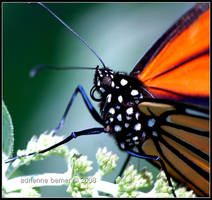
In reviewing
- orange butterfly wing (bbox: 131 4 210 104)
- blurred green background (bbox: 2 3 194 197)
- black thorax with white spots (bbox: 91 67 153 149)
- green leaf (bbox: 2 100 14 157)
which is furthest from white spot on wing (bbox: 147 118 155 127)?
green leaf (bbox: 2 100 14 157)

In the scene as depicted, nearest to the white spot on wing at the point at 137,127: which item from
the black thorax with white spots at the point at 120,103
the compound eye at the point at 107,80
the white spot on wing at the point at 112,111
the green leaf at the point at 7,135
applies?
the black thorax with white spots at the point at 120,103

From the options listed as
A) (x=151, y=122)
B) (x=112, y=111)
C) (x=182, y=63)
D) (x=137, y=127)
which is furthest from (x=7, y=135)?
(x=182, y=63)

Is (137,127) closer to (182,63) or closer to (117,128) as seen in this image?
(117,128)

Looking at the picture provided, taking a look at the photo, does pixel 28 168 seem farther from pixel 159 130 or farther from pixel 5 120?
pixel 159 130

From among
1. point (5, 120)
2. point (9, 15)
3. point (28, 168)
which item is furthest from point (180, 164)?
point (9, 15)

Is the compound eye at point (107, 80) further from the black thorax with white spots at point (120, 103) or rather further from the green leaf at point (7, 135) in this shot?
the green leaf at point (7, 135)

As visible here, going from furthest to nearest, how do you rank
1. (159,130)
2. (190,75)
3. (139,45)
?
1. (139,45)
2. (159,130)
3. (190,75)

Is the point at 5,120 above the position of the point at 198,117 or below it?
above
